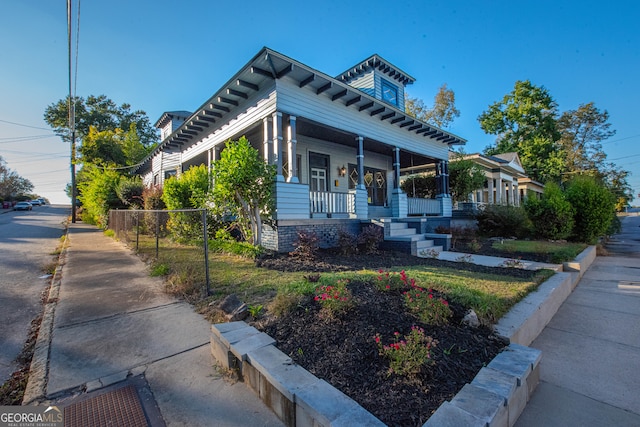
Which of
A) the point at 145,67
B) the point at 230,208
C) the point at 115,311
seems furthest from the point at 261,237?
the point at 145,67

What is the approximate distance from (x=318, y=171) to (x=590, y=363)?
9331 mm

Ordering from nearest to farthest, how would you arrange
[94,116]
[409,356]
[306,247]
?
[409,356] < [306,247] < [94,116]

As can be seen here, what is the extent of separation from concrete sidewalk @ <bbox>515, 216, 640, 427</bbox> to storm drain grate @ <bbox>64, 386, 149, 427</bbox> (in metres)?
2.55

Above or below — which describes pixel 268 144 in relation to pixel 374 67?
below

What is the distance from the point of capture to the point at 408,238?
306 inches

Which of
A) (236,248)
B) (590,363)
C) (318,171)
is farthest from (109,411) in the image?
(318,171)

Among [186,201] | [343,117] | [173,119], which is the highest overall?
[173,119]

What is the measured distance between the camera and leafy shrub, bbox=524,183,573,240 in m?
9.38

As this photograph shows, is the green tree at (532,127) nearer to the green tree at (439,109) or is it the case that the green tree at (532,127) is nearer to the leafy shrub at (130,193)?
the green tree at (439,109)

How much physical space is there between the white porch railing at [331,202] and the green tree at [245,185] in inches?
62.3

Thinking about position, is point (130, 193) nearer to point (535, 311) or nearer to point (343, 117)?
point (343, 117)

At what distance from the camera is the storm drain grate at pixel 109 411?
5.68ft

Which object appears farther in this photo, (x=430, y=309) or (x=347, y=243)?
(x=347, y=243)

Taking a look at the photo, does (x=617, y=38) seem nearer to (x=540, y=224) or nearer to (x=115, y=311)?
(x=540, y=224)
